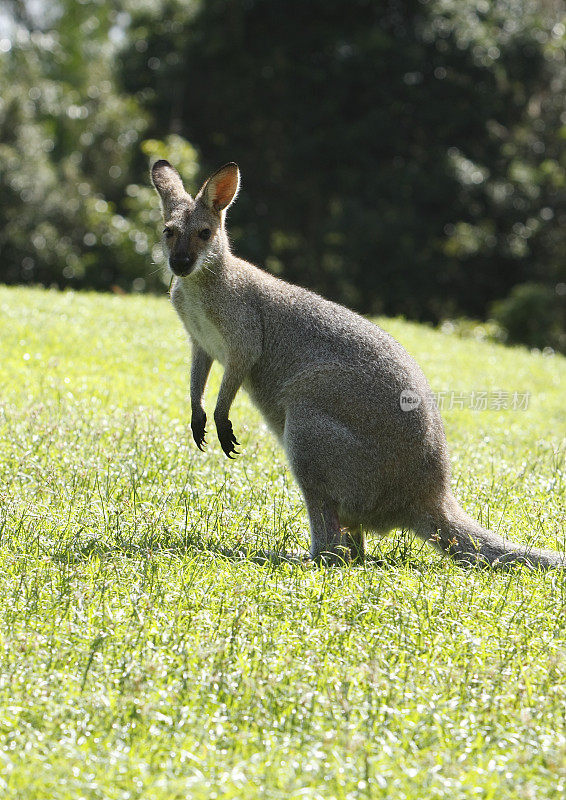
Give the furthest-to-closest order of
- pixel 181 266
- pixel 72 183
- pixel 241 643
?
1. pixel 72 183
2. pixel 181 266
3. pixel 241 643

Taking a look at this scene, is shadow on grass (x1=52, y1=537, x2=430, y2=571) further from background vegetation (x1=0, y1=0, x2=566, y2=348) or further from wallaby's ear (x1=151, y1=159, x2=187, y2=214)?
background vegetation (x1=0, y1=0, x2=566, y2=348)

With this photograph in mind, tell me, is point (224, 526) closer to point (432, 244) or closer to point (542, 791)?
point (542, 791)

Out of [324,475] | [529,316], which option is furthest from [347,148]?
[324,475]

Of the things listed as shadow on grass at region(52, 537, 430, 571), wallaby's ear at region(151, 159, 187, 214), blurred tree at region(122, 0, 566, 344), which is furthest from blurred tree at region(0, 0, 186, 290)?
shadow on grass at region(52, 537, 430, 571)

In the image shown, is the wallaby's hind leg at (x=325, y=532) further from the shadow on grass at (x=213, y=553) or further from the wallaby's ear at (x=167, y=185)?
the wallaby's ear at (x=167, y=185)

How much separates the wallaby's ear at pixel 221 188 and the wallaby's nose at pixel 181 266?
0.46 metres

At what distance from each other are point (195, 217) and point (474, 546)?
2.36 meters

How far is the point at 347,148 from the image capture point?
2364 centimetres

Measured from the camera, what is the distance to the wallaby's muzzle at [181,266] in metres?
5.29

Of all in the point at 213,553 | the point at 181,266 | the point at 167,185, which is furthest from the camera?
the point at 167,185

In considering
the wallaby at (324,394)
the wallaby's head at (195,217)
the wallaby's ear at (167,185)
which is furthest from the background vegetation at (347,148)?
the wallaby at (324,394)

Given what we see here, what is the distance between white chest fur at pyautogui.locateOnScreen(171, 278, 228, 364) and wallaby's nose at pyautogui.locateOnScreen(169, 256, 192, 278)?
0.25m

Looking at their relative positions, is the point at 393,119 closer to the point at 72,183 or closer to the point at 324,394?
the point at 72,183

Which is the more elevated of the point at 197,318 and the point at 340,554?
the point at 197,318
